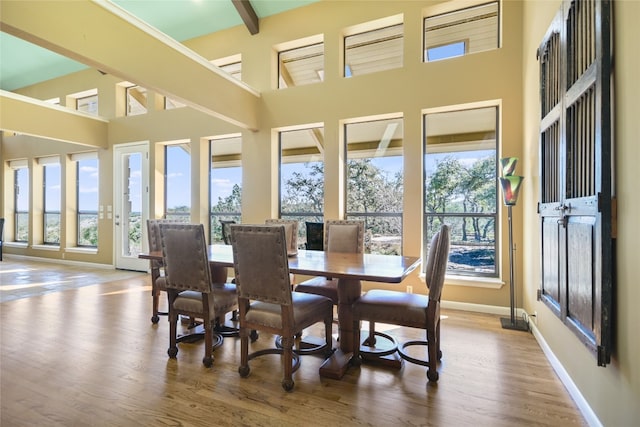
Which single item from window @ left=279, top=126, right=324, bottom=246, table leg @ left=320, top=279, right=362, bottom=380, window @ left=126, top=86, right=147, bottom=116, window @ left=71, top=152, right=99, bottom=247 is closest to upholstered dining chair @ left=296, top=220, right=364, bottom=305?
table leg @ left=320, top=279, right=362, bottom=380

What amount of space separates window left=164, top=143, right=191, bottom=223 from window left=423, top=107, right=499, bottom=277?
13.7 feet

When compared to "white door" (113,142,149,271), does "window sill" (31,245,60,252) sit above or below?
below

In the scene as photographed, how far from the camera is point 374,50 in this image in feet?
15.5

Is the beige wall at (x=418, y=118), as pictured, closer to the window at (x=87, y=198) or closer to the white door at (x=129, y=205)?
the white door at (x=129, y=205)

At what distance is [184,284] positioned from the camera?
2533 millimetres

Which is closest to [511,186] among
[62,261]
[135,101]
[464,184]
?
[464,184]

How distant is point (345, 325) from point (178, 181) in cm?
478

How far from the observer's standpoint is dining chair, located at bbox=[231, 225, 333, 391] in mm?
2117

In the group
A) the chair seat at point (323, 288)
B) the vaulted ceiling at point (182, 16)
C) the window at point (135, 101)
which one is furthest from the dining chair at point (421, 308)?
the window at point (135, 101)

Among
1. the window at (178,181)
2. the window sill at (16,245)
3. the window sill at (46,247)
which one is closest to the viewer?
the window at (178,181)

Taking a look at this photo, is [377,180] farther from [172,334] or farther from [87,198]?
[87,198]

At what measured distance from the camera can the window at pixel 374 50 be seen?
4547 millimetres

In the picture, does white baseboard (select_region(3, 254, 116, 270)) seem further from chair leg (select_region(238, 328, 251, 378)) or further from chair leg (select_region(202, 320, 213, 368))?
chair leg (select_region(238, 328, 251, 378))

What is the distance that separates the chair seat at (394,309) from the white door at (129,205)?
17.3 feet
